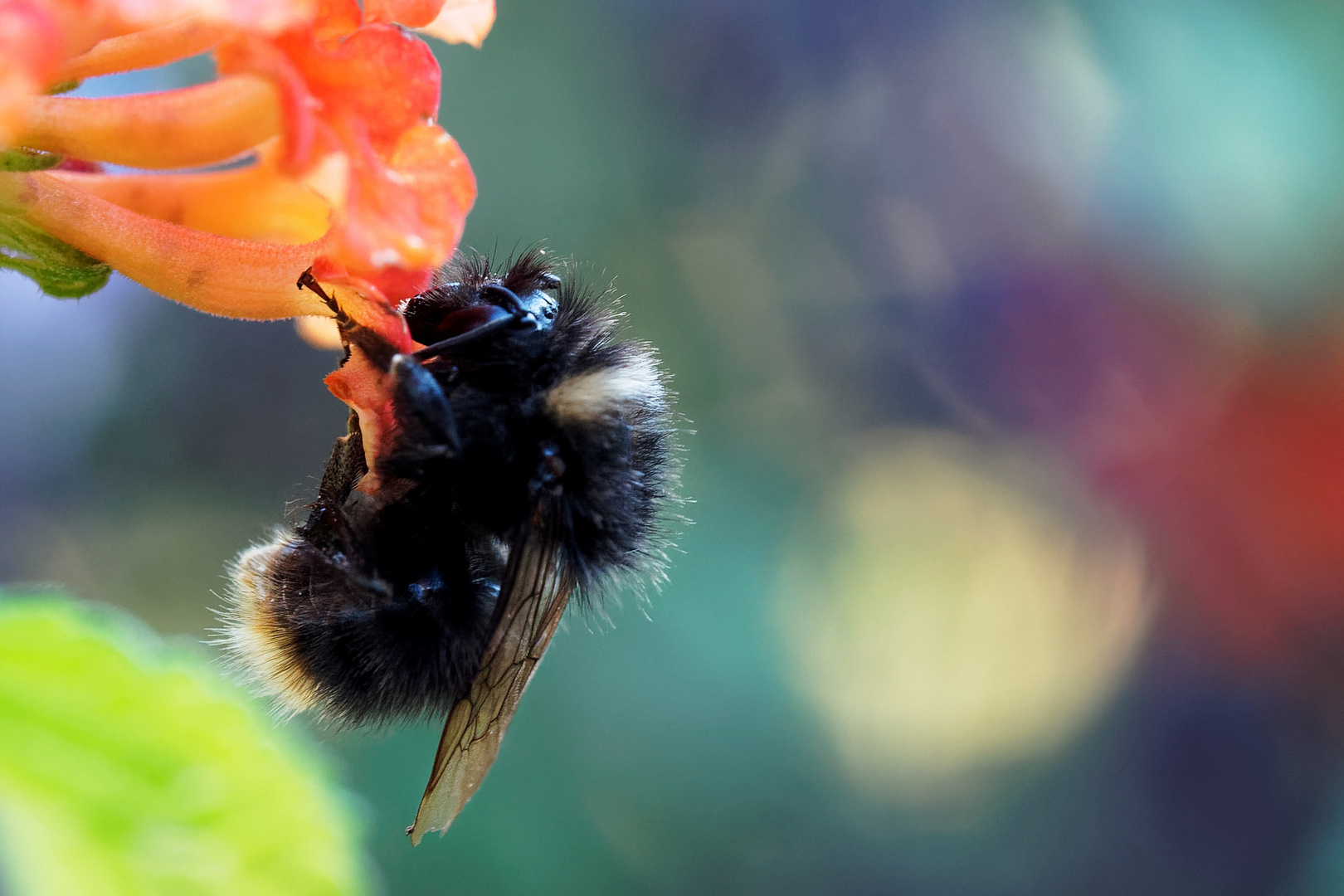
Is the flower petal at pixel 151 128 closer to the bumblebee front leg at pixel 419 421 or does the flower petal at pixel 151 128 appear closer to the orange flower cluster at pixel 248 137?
the orange flower cluster at pixel 248 137

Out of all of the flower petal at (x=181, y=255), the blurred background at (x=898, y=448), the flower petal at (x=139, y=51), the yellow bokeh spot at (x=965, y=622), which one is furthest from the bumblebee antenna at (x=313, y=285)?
the yellow bokeh spot at (x=965, y=622)

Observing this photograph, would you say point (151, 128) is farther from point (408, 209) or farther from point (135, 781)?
point (135, 781)

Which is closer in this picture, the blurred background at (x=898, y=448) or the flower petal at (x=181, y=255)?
the flower petal at (x=181, y=255)

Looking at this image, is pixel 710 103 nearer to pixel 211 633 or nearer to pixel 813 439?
pixel 813 439

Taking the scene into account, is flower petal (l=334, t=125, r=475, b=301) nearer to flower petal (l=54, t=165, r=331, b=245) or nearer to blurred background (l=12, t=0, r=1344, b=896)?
flower petal (l=54, t=165, r=331, b=245)

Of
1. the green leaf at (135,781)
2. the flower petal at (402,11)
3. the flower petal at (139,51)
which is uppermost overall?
the flower petal at (402,11)

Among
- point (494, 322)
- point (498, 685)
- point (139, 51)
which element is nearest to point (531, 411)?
point (494, 322)

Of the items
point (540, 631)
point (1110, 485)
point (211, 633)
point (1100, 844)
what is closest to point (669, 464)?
point (540, 631)
